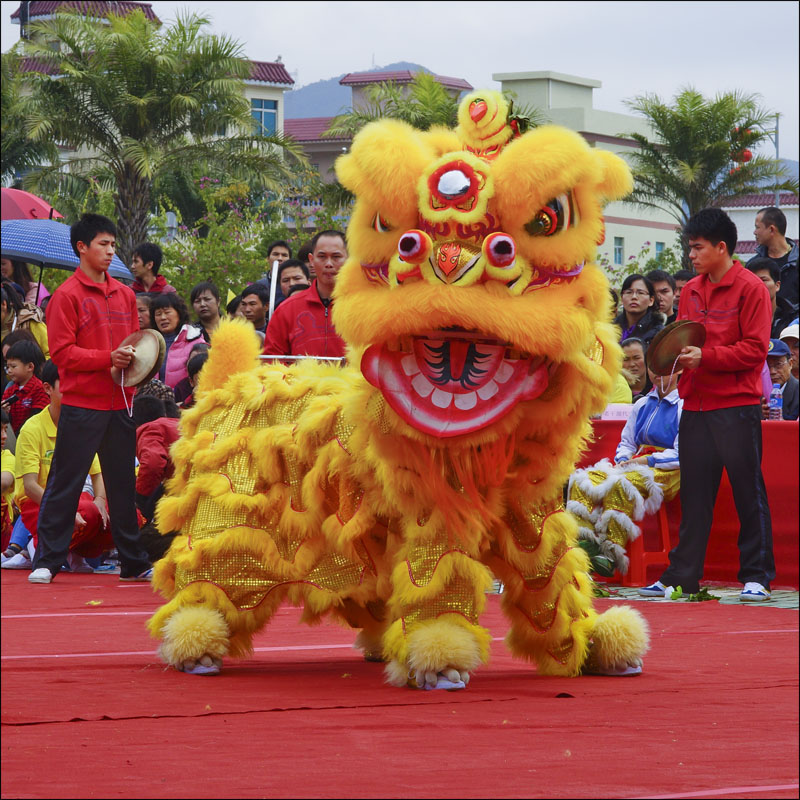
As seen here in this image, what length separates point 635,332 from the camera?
387 inches

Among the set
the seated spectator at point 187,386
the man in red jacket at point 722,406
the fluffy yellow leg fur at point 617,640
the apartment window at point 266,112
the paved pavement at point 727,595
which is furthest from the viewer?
the apartment window at point 266,112

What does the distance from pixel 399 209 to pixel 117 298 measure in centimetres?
402

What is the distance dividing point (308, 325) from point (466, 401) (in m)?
2.43

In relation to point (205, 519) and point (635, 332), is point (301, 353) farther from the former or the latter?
point (635, 332)

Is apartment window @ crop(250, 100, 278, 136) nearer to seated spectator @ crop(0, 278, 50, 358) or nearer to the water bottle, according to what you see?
seated spectator @ crop(0, 278, 50, 358)

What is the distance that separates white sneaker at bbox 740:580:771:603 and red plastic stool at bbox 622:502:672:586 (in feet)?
2.82

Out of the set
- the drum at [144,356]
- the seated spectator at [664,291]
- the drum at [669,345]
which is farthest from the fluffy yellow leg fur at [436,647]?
the seated spectator at [664,291]

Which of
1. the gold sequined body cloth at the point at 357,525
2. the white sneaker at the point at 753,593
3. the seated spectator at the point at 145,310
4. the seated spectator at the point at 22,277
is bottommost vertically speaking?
the white sneaker at the point at 753,593

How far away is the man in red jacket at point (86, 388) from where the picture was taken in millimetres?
7613

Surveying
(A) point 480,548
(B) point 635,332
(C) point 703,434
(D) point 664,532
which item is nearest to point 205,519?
(A) point 480,548

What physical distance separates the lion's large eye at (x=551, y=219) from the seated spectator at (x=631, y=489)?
13.3 ft

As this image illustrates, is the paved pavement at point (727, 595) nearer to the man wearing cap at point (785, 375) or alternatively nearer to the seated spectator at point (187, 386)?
the man wearing cap at point (785, 375)

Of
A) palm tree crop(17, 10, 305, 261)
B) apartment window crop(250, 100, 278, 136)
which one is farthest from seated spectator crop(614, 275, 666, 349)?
apartment window crop(250, 100, 278, 136)

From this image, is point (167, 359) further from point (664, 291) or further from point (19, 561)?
point (664, 291)
